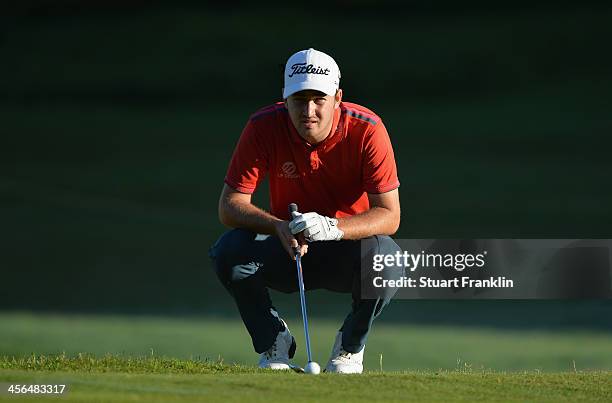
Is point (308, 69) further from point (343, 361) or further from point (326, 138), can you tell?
point (343, 361)

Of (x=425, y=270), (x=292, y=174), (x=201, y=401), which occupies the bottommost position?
(x=201, y=401)

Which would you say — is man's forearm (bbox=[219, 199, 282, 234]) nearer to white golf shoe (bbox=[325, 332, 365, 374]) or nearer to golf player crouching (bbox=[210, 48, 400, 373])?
golf player crouching (bbox=[210, 48, 400, 373])

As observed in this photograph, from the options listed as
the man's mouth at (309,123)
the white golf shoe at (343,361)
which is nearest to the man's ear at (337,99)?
the man's mouth at (309,123)

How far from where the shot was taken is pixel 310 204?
167 inches

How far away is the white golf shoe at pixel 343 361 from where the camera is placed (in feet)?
13.1

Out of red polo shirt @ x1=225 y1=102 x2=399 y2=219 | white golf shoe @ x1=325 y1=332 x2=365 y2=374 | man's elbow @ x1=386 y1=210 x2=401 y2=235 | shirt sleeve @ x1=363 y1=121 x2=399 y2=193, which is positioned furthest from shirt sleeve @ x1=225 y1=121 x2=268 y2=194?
white golf shoe @ x1=325 y1=332 x2=365 y2=374

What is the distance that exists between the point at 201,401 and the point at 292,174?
4.53 feet

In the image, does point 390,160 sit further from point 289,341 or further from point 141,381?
point 141,381

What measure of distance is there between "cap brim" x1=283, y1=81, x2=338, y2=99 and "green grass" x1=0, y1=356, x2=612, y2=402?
90 centimetres

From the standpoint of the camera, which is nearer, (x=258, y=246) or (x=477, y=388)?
(x=477, y=388)

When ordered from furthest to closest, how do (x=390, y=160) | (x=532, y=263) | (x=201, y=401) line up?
(x=532, y=263) < (x=390, y=160) < (x=201, y=401)

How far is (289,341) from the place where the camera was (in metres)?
4.22

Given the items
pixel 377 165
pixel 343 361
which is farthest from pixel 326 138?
pixel 343 361

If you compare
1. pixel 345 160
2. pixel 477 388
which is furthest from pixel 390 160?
pixel 477 388
